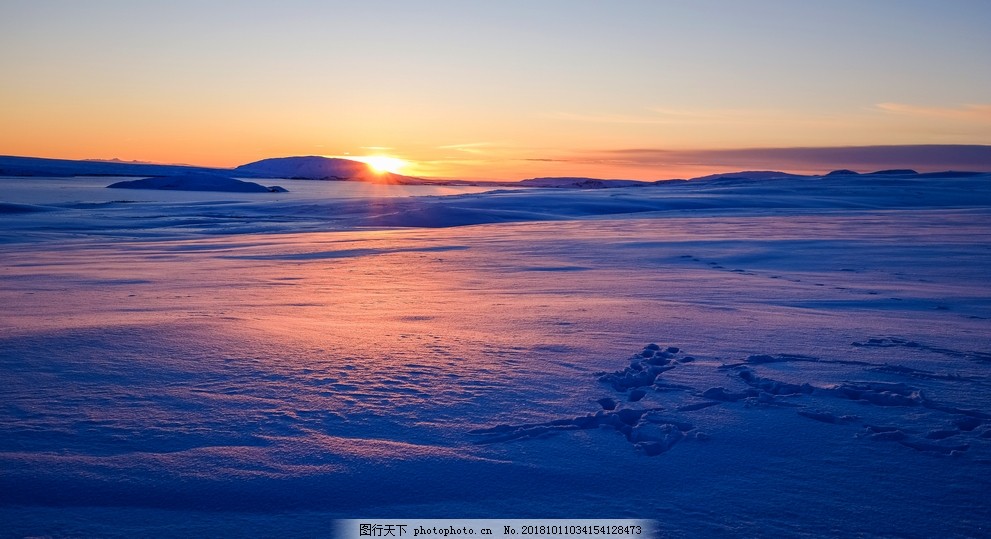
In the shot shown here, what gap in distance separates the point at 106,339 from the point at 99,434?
1239 mm

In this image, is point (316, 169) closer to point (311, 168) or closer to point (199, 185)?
point (311, 168)

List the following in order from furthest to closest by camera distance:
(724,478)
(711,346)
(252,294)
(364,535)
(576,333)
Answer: (252,294), (576,333), (711,346), (724,478), (364,535)

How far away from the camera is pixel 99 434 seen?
204cm

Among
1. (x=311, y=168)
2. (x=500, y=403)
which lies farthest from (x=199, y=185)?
(x=311, y=168)

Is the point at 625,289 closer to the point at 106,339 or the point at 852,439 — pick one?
the point at 852,439

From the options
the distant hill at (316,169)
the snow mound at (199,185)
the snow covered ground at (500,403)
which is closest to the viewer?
the snow covered ground at (500,403)

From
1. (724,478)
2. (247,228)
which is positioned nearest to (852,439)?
(724,478)

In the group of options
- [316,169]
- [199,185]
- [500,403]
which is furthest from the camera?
[316,169]

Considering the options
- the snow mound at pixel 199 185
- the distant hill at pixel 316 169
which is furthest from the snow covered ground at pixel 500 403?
the distant hill at pixel 316 169

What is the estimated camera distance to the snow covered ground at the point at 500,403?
170 centimetres

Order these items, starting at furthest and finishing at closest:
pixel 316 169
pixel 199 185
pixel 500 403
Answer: pixel 316 169
pixel 199 185
pixel 500 403

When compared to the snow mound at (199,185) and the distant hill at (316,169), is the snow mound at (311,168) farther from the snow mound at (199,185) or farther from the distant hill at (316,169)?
the snow mound at (199,185)

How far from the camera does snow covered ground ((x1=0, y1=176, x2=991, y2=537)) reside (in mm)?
1704

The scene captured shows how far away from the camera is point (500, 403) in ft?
7.70
